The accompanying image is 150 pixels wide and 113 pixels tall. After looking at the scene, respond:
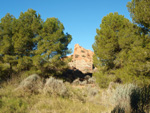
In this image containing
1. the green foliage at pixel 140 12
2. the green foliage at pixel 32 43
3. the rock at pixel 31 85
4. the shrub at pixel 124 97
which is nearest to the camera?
the shrub at pixel 124 97

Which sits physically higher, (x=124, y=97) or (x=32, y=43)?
(x=32, y=43)

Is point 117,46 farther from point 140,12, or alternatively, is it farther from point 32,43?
point 32,43

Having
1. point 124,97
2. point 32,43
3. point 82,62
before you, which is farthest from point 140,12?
point 82,62

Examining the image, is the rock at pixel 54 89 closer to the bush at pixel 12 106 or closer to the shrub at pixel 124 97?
the bush at pixel 12 106

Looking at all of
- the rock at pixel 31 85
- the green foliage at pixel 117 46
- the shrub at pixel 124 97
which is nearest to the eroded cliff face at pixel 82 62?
the green foliage at pixel 117 46

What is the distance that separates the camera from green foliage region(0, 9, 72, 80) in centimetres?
1680

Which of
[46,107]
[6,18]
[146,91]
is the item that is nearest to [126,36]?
[146,91]

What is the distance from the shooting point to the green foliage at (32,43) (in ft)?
55.1

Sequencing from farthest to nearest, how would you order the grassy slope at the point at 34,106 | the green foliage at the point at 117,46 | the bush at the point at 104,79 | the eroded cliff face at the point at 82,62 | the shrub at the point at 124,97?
the eroded cliff face at the point at 82,62 < the bush at the point at 104,79 < the green foliage at the point at 117,46 < the shrub at the point at 124,97 < the grassy slope at the point at 34,106

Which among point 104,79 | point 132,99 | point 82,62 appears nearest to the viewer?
point 132,99

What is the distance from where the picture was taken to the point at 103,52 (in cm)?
1395

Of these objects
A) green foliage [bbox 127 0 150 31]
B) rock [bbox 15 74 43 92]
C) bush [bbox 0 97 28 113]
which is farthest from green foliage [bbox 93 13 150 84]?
bush [bbox 0 97 28 113]

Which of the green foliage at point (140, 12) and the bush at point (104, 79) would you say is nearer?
the green foliage at point (140, 12)

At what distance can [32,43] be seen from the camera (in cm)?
1822
